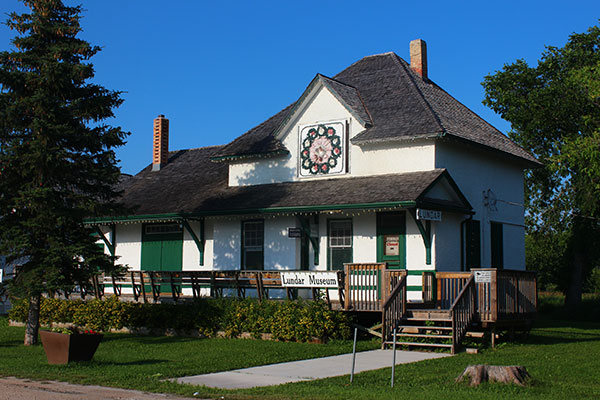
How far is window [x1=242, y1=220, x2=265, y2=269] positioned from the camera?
23219mm

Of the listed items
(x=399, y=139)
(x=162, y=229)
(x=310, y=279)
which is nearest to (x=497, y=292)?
(x=310, y=279)

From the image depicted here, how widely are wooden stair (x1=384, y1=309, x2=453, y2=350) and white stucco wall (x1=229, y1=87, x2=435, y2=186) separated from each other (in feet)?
16.6

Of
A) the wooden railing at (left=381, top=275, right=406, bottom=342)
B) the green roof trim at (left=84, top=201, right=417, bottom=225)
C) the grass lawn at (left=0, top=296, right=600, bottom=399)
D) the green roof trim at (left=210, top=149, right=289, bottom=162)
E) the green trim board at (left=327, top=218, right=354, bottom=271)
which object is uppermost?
the green roof trim at (left=210, top=149, right=289, bottom=162)

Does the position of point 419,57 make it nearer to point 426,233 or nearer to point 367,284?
point 426,233

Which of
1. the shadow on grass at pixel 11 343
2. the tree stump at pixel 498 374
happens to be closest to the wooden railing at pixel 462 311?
the tree stump at pixel 498 374

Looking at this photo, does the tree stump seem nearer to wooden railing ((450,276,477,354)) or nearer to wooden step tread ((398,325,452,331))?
wooden railing ((450,276,477,354))

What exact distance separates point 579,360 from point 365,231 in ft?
25.6

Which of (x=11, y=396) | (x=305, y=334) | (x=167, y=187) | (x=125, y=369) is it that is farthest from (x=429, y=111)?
(x=11, y=396)

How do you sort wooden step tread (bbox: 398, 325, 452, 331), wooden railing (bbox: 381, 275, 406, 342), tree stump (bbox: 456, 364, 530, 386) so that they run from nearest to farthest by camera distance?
tree stump (bbox: 456, 364, 530, 386), wooden step tread (bbox: 398, 325, 452, 331), wooden railing (bbox: 381, 275, 406, 342)

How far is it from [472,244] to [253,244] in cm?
691

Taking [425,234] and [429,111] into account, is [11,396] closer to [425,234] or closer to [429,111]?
[425,234]

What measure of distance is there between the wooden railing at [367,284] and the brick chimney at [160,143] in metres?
14.3

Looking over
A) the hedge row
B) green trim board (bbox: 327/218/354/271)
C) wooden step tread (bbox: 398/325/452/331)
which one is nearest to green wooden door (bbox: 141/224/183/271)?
the hedge row

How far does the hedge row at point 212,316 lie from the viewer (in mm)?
18062
